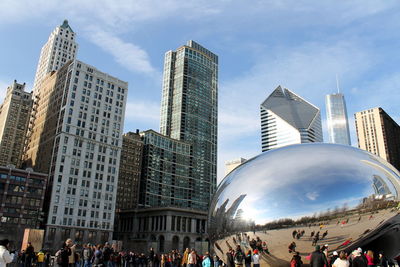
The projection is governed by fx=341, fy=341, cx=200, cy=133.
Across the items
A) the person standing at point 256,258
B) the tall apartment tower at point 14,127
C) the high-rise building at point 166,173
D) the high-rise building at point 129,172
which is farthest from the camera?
the high-rise building at point 166,173

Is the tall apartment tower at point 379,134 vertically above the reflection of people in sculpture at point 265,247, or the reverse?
the tall apartment tower at point 379,134

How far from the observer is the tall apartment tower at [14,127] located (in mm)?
114750

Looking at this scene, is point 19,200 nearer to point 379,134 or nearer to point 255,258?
point 255,258

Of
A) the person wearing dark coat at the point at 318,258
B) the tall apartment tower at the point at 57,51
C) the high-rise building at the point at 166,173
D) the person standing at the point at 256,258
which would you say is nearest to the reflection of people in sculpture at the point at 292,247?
the person wearing dark coat at the point at 318,258

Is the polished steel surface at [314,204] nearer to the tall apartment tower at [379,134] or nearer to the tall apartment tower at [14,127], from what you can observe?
the tall apartment tower at [14,127]

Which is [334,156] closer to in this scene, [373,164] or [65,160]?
[373,164]

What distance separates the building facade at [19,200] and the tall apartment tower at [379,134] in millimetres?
150529

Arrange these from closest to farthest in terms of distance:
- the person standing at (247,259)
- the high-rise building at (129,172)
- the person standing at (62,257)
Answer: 1. the person standing at (247,259)
2. the person standing at (62,257)
3. the high-rise building at (129,172)

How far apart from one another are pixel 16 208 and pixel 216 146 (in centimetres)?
9760

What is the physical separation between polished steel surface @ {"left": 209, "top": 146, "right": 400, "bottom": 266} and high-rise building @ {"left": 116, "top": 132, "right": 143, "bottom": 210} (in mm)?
113971

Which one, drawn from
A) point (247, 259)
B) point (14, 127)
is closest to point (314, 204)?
point (247, 259)

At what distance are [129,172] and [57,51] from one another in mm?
67866

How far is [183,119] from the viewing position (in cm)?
14950

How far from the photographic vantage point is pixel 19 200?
74.9 metres
